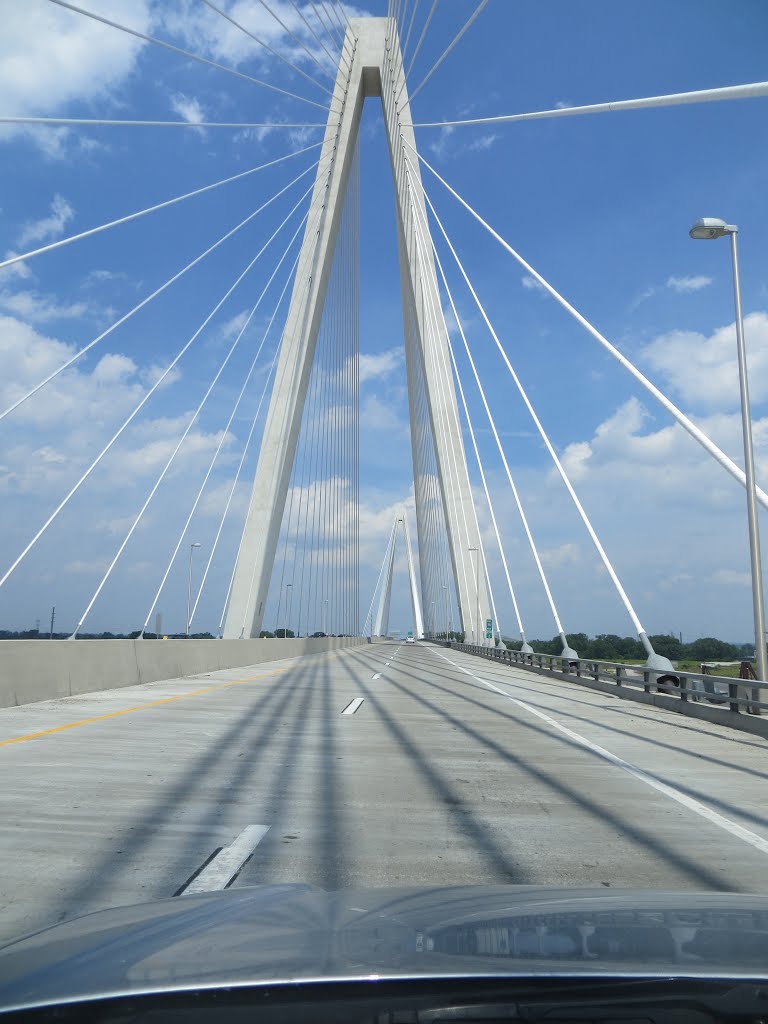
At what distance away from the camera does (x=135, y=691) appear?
1689cm

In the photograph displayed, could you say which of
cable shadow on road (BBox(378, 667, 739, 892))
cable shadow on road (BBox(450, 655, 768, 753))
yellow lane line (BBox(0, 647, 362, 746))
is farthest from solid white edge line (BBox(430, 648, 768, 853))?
yellow lane line (BBox(0, 647, 362, 746))

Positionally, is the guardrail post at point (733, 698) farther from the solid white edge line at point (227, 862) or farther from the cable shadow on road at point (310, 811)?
the solid white edge line at point (227, 862)

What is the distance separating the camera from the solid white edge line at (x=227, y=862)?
456cm

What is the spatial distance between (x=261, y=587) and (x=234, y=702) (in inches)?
601

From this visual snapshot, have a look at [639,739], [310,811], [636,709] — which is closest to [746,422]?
[636,709]

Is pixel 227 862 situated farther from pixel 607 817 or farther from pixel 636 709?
Answer: pixel 636 709

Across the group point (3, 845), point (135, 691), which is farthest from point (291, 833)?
point (135, 691)

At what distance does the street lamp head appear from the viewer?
15.7 m

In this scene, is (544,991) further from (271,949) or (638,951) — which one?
(271,949)

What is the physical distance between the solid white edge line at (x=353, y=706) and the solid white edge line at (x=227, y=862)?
7.86 m

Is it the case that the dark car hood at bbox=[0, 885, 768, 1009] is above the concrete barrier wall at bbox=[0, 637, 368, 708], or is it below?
below

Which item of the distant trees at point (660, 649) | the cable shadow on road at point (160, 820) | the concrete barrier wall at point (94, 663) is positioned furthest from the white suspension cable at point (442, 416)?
the cable shadow on road at point (160, 820)

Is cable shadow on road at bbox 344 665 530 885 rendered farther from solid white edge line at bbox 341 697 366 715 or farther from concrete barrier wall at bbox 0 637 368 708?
concrete barrier wall at bbox 0 637 368 708

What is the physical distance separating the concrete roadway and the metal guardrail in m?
0.73
